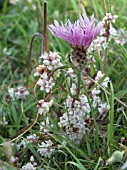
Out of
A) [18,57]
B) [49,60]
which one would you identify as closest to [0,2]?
[18,57]

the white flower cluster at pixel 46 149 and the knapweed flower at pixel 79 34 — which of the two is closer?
the knapweed flower at pixel 79 34

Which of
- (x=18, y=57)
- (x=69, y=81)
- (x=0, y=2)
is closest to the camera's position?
(x=69, y=81)

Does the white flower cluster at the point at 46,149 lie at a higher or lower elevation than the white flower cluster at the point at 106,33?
lower

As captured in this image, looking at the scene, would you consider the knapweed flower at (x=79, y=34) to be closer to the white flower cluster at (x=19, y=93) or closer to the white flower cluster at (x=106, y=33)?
the white flower cluster at (x=106, y=33)

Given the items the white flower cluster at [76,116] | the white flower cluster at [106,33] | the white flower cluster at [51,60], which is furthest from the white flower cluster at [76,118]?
the white flower cluster at [106,33]

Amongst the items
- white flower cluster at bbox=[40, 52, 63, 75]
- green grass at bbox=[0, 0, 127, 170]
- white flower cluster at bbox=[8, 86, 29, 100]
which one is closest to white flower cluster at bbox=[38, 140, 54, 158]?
green grass at bbox=[0, 0, 127, 170]

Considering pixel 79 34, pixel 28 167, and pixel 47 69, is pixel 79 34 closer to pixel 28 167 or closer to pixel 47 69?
pixel 47 69

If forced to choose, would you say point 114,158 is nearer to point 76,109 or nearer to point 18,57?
point 76,109

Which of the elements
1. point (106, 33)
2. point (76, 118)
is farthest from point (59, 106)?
point (106, 33)
